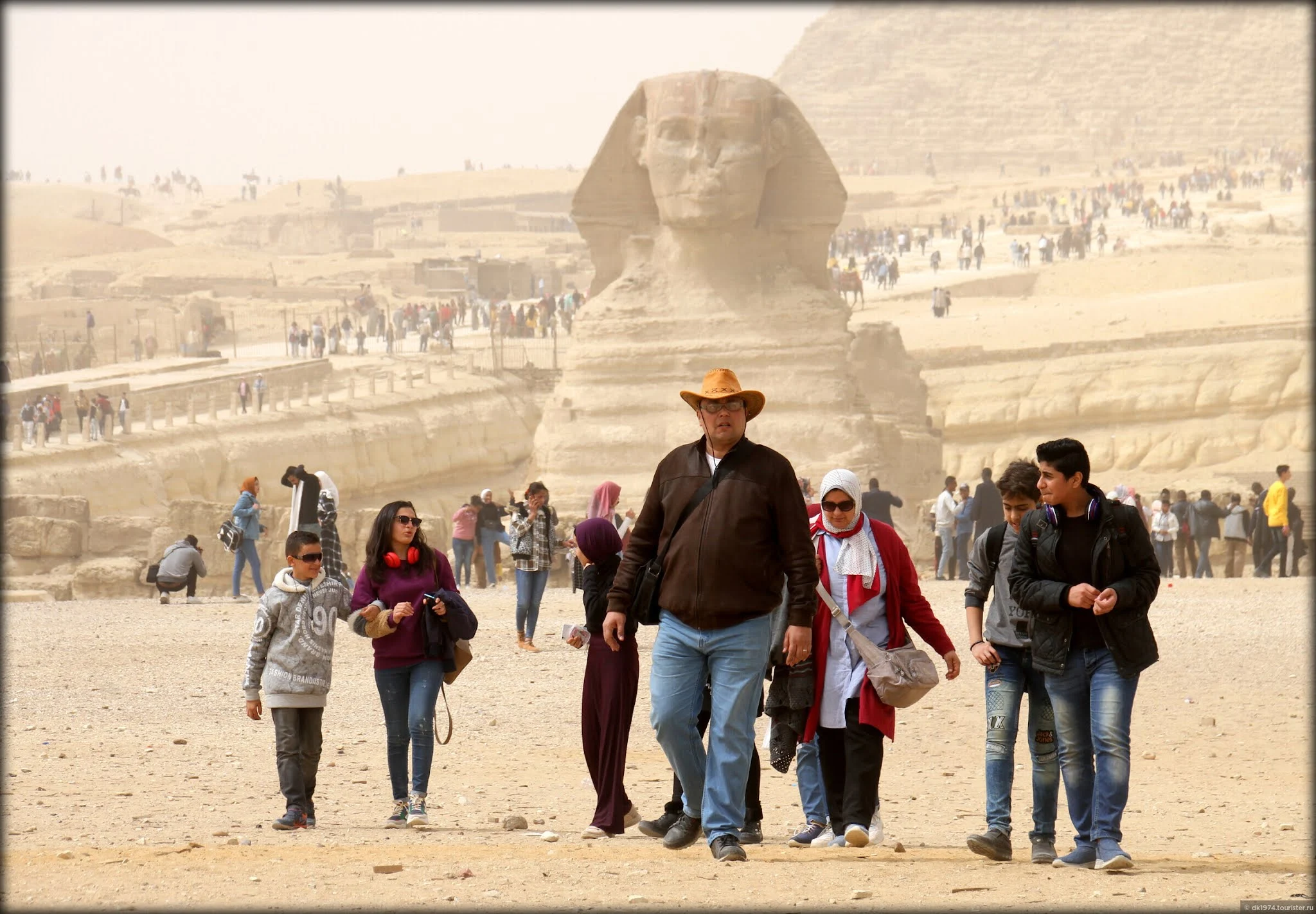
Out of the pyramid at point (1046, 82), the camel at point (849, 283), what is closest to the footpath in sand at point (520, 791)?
the camel at point (849, 283)

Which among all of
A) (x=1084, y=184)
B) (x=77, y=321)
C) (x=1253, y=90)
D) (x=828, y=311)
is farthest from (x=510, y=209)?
(x=1253, y=90)

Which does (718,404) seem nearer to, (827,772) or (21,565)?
(827,772)

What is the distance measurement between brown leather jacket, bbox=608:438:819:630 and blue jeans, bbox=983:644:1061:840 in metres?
0.84

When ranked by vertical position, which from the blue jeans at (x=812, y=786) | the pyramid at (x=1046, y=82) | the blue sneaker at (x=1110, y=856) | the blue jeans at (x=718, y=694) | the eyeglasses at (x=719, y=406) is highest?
the pyramid at (x=1046, y=82)

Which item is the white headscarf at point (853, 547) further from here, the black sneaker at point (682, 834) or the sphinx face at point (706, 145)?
the sphinx face at point (706, 145)

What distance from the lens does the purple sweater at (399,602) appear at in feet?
25.1

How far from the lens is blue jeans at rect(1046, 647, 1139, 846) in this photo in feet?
21.4

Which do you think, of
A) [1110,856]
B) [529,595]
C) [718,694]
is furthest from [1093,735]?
[529,595]

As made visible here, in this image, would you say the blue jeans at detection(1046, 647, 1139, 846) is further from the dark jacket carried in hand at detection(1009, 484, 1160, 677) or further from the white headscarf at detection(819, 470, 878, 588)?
the white headscarf at detection(819, 470, 878, 588)

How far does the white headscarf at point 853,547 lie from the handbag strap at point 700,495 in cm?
51

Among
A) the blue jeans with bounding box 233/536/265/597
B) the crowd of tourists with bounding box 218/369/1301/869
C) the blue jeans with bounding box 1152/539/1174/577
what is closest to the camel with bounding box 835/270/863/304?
the blue jeans with bounding box 1152/539/1174/577

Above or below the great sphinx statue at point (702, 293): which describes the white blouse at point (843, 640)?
below

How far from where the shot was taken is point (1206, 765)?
33.3ft

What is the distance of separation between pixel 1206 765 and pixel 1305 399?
2531 centimetres
